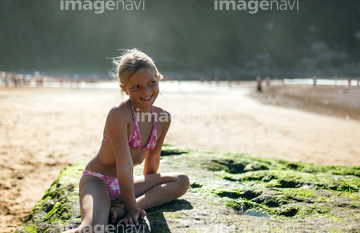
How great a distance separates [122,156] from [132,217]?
1.53 feet

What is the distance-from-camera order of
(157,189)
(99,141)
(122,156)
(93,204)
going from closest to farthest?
(93,204) < (122,156) < (157,189) < (99,141)

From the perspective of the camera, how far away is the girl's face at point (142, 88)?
2527 millimetres

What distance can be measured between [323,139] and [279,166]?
268 inches

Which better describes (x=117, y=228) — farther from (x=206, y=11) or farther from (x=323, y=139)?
(x=206, y=11)

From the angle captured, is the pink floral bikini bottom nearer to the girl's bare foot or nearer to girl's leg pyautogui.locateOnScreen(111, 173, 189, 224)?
girl's leg pyautogui.locateOnScreen(111, 173, 189, 224)

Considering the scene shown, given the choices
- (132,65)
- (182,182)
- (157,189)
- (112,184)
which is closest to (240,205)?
(182,182)

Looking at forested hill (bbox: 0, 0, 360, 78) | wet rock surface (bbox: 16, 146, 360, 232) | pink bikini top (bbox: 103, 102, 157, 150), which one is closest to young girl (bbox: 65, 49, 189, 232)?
pink bikini top (bbox: 103, 102, 157, 150)

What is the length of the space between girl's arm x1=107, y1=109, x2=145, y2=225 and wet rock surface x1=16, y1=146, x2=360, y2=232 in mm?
217

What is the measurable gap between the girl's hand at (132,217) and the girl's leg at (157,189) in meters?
0.17

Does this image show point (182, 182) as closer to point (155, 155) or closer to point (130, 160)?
point (155, 155)

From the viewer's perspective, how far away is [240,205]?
2799 millimetres

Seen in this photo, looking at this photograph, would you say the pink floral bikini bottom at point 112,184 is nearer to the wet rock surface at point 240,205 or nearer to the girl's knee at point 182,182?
the wet rock surface at point 240,205

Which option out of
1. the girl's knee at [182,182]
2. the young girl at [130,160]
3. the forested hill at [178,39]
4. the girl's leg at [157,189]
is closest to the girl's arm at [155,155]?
the young girl at [130,160]

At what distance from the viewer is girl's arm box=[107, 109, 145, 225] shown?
7.66 ft
